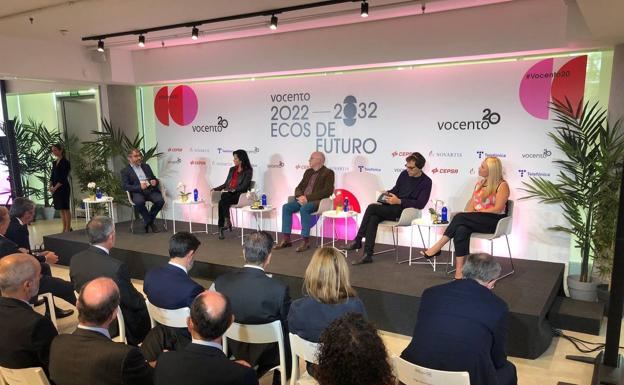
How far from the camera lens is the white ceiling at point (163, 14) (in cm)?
449

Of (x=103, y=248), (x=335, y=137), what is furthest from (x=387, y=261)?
(x=103, y=248)

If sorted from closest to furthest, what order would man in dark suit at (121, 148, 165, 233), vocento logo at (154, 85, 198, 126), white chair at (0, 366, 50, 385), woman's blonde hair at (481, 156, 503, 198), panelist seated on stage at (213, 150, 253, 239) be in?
white chair at (0, 366, 50, 385), woman's blonde hair at (481, 156, 503, 198), panelist seated on stage at (213, 150, 253, 239), man in dark suit at (121, 148, 165, 233), vocento logo at (154, 85, 198, 126)

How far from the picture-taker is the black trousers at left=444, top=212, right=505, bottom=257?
170 inches

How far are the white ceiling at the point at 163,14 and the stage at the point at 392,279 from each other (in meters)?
2.67

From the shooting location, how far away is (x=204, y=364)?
1692 millimetres

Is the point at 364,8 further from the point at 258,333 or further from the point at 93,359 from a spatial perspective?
the point at 93,359

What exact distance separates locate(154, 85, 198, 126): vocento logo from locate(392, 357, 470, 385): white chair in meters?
5.95

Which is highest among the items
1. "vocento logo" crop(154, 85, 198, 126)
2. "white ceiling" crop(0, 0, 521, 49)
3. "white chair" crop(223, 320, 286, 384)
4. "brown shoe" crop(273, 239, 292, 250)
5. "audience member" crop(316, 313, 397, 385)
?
"white ceiling" crop(0, 0, 521, 49)

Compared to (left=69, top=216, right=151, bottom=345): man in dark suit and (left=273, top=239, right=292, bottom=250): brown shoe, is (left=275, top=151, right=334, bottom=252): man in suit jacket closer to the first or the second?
(left=273, top=239, right=292, bottom=250): brown shoe

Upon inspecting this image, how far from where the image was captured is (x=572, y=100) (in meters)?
4.59

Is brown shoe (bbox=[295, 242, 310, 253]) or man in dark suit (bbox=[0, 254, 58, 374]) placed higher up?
man in dark suit (bbox=[0, 254, 58, 374])

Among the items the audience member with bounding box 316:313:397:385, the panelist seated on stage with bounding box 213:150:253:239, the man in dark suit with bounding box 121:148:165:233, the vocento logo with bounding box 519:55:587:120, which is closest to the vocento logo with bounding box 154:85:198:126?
the man in dark suit with bounding box 121:148:165:233

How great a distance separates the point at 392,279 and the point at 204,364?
2.83m

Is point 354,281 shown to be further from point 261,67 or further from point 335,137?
point 261,67
